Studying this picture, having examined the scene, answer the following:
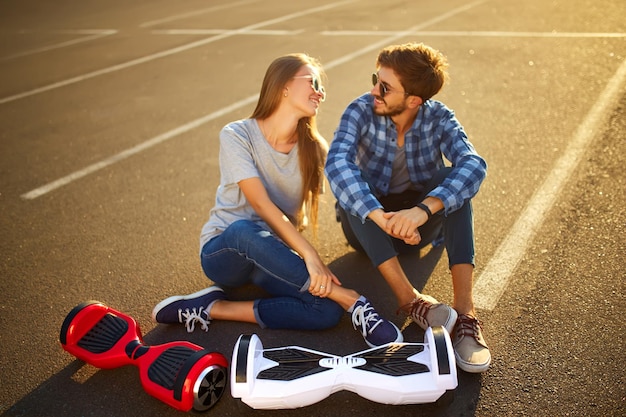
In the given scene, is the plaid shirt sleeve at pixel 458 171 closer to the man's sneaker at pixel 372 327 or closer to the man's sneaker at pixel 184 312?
the man's sneaker at pixel 372 327

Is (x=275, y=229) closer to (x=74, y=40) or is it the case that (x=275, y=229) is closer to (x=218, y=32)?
(x=218, y=32)

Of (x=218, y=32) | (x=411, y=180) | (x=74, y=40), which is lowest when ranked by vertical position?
(x=218, y=32)

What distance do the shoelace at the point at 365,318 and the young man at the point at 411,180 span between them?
0.75 feet

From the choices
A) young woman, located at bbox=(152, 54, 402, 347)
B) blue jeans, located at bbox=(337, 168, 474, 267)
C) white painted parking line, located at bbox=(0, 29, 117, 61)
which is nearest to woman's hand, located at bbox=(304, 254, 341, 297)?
young woman, located at bbox=(152, 54, 402, 347)

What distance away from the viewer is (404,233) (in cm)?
324

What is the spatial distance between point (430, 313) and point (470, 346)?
0.28m

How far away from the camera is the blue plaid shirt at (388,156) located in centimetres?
331

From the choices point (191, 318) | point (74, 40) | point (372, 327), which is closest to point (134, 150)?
point (191, 318)

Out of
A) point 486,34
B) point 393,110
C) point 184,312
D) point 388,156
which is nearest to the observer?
point 184,312

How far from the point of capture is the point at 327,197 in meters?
5.11

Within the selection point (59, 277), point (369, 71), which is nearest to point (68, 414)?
point (59, 277)

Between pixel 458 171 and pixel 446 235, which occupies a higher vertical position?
pixel 458 171

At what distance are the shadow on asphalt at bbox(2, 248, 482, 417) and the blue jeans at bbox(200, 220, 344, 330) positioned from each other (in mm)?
98

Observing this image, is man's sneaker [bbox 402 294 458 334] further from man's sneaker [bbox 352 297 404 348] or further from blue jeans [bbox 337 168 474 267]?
blue jeans [bbox 337 168 474 267]
